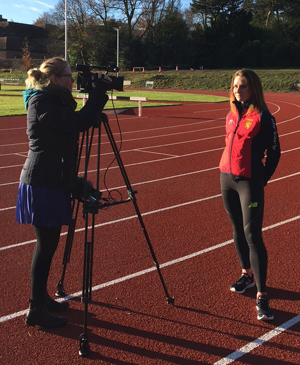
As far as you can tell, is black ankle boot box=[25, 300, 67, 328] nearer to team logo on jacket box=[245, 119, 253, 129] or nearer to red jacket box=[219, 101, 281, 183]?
red jacket box=[219, 101, 281, 183]

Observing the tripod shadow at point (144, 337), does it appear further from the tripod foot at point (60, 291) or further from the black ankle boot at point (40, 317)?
the tripod foot at point (60, 291)

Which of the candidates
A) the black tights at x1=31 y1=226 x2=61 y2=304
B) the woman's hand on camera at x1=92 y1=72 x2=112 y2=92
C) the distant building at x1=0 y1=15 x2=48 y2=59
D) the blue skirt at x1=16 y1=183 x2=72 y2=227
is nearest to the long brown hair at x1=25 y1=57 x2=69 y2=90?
the woman's hand on camera at x1=92 y1=72 x2=112 y2=92

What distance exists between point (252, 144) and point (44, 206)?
5.65ft

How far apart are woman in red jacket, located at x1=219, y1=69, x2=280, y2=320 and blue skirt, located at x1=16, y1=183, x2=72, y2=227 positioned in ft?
4.78

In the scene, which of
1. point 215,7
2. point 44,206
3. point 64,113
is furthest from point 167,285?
point 215,7

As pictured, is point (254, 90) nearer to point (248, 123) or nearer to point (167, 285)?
point (248, 123)

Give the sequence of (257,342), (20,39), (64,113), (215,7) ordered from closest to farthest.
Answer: (64,113), (257,342), (215,7), (20,39)

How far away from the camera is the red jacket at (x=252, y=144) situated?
362cm

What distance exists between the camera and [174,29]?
60.3m

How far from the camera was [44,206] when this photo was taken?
125 inches

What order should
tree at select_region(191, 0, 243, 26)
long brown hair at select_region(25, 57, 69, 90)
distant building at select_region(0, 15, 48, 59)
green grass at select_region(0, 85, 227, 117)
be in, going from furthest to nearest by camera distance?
distant building at select_region(0, 15, 48, 59)
tree at select_region(191, 0, 243, 26)
green grass at select_region(0, 85, 227, 117)
long brown hair at select_region(25, 57, 69, 90)

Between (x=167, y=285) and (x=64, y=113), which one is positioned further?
(x=167, y=285)

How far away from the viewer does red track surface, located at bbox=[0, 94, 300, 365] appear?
316 centimetres

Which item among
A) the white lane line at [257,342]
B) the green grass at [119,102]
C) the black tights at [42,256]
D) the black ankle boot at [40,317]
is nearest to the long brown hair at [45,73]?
the black tights at [42,256]
